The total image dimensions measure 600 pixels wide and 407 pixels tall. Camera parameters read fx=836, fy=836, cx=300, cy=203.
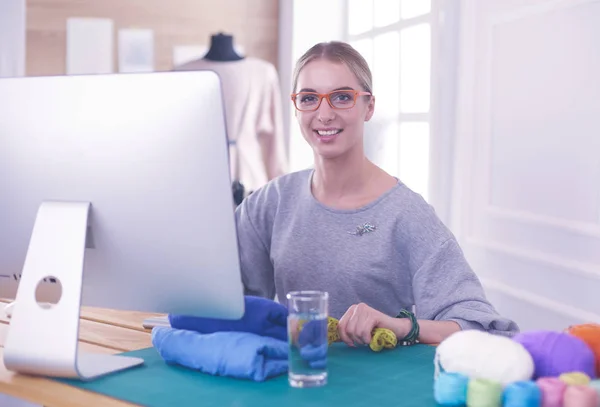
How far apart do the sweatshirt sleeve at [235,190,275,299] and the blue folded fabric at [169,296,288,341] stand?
0.61 meters

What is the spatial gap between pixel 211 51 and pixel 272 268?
2.10 m

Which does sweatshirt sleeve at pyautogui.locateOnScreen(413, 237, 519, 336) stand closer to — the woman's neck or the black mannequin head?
the woman's neck

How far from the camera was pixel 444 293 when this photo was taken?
5.62ft

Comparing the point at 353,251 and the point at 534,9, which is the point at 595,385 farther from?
the point at 534,9

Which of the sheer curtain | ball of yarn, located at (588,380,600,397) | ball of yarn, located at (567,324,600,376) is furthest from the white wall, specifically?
the sheer curtain

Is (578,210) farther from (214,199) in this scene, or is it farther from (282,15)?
(282,15)

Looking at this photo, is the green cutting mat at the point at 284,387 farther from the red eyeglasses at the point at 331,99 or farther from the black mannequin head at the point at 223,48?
the black mannequin head at the point at 223,48

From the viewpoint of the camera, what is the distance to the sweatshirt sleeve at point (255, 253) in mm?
2086

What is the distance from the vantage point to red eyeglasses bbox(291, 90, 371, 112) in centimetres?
192

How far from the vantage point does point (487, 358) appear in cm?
116

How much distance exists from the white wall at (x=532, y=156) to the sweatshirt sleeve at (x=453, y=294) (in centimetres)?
48

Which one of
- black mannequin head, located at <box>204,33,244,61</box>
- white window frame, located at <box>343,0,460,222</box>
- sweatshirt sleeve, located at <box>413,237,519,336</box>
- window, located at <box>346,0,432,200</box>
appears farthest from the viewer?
black mannequin head, located at <box>204,33,244,61</box>

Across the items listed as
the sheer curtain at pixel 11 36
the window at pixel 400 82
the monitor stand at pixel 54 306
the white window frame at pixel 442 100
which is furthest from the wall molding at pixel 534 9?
the sheer curtain at pixel 11 36

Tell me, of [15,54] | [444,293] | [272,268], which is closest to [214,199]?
[444,293]
